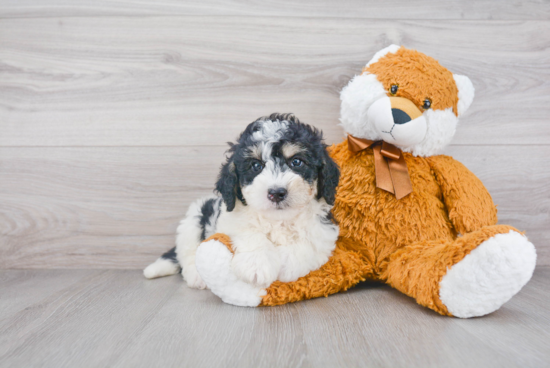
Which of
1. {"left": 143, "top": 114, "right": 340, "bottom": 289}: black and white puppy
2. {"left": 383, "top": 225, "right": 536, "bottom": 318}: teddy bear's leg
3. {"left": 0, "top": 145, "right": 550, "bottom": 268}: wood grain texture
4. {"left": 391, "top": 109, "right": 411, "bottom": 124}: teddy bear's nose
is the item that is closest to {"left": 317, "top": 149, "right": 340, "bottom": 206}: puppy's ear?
{"left": 143, "top": 114, "right": 340, "bottom": 289}: black and white puppy

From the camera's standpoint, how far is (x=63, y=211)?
5.74 ft

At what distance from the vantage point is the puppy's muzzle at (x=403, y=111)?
1.22 m

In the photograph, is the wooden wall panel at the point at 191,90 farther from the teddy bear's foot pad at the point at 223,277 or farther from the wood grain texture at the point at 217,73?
the teddy bear's foot pad at the point at 223,277

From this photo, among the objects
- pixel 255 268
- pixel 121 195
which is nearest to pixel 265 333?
pixel 255 268

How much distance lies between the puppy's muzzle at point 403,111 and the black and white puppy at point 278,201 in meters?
0.26

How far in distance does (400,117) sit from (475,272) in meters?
0.52

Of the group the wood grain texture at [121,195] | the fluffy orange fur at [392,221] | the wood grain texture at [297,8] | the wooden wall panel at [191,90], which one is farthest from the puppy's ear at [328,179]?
the wood grain texture at [297,8]

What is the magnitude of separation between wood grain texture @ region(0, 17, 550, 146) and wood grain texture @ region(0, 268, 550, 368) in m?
0.75

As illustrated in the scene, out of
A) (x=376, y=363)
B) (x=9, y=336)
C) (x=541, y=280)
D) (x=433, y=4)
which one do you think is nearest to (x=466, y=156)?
(x=541, y=280)

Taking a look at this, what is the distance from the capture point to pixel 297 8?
1695 mm

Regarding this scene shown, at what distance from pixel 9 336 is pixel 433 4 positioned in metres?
2.02

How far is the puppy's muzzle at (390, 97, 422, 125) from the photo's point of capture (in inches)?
48.0

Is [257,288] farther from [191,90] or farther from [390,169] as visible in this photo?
[191,90]

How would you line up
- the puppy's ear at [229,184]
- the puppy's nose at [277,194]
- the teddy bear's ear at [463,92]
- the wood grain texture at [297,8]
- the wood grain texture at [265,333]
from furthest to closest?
the wood grain texture at [297,8] < the teddy bear's ear at [463,92] < the puppy's ear at [229,184] < the puppy's nose at [277,194] < the wood grain texture at [265,333]
